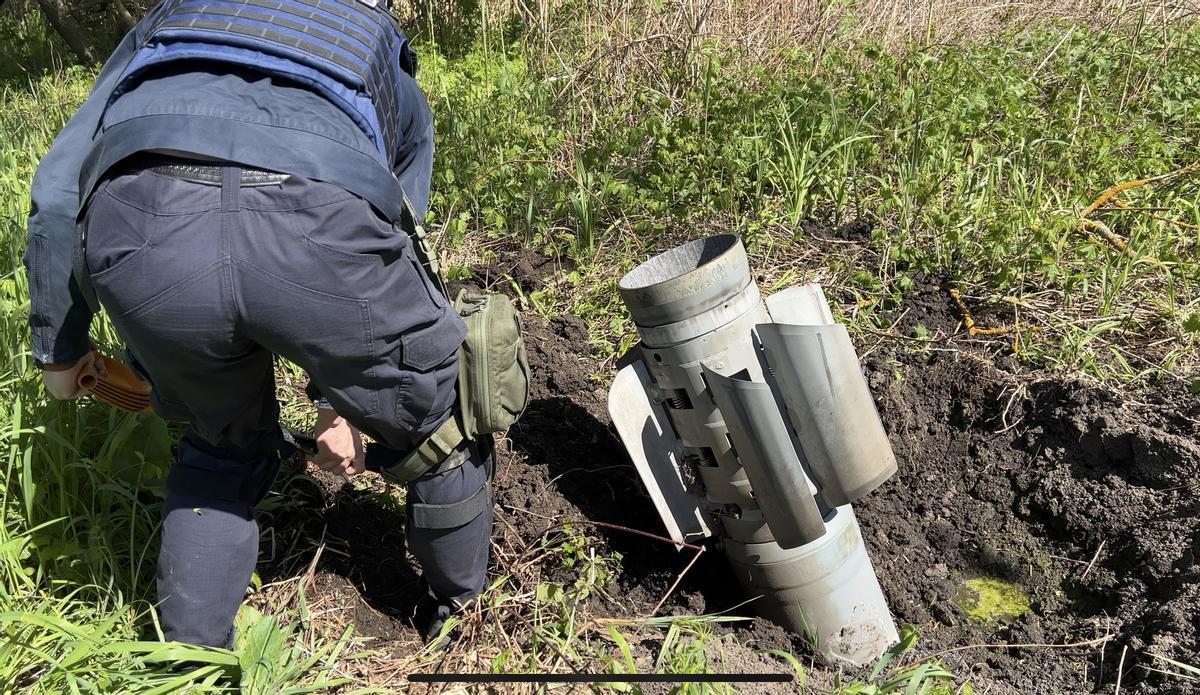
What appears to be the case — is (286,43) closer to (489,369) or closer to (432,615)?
(489,369)

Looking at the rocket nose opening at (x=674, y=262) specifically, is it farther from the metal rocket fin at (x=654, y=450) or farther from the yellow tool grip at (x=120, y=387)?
the yellow tool grip at (x=120, y=387)

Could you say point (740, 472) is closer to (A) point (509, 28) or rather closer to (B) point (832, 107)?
(B) point (832, 107)

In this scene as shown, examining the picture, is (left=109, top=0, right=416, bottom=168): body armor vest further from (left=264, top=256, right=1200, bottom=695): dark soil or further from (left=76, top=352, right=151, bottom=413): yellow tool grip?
(left=264, top=256, right=1200, bottom=695): dark soil

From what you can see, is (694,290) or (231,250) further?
(694,290)

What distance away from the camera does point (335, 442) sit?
2.07 m

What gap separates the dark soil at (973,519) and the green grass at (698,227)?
13 cm

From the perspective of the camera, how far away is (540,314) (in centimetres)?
347

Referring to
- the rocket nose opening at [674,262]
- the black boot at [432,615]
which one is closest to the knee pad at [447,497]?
the black boot at [432,615]

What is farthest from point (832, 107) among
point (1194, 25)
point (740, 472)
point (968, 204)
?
point (1194, 25)

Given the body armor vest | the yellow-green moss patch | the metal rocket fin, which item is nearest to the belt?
the body armor vest

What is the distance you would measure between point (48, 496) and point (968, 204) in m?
3.23

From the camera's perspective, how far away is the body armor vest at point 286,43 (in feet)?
5.41

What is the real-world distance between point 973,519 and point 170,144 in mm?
2430

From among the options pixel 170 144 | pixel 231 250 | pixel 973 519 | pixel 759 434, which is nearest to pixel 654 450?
pixel 759 434
